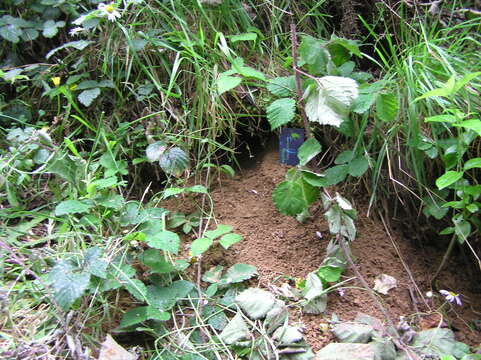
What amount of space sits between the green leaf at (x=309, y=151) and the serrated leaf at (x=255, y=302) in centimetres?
38

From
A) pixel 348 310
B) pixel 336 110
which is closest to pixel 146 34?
pixel 336 110

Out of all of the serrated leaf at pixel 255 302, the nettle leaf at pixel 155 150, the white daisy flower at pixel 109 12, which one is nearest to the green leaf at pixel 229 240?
the serrated leaf at pixel 255 302

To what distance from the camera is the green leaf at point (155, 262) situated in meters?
1.22

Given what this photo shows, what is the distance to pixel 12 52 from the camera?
185cm

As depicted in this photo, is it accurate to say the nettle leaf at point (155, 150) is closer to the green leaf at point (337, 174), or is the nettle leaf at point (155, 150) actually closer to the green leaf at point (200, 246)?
the green leaf at point (200, 246)

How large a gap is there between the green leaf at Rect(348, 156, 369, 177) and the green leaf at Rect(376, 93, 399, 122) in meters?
0.14

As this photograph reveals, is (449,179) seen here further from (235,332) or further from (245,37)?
(245,37)

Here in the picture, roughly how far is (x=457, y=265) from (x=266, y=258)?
0.64 m

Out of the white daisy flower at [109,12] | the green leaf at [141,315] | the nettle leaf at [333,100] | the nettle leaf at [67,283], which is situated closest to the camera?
the nettle leaf at [67,283]

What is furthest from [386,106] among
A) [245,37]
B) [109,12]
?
[109,12]

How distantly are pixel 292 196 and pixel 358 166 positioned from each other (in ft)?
0.82

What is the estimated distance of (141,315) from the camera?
1.15 metres

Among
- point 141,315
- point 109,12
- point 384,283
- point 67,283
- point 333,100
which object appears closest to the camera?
point 67,283

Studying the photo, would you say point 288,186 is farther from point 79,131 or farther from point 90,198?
point 79,131
